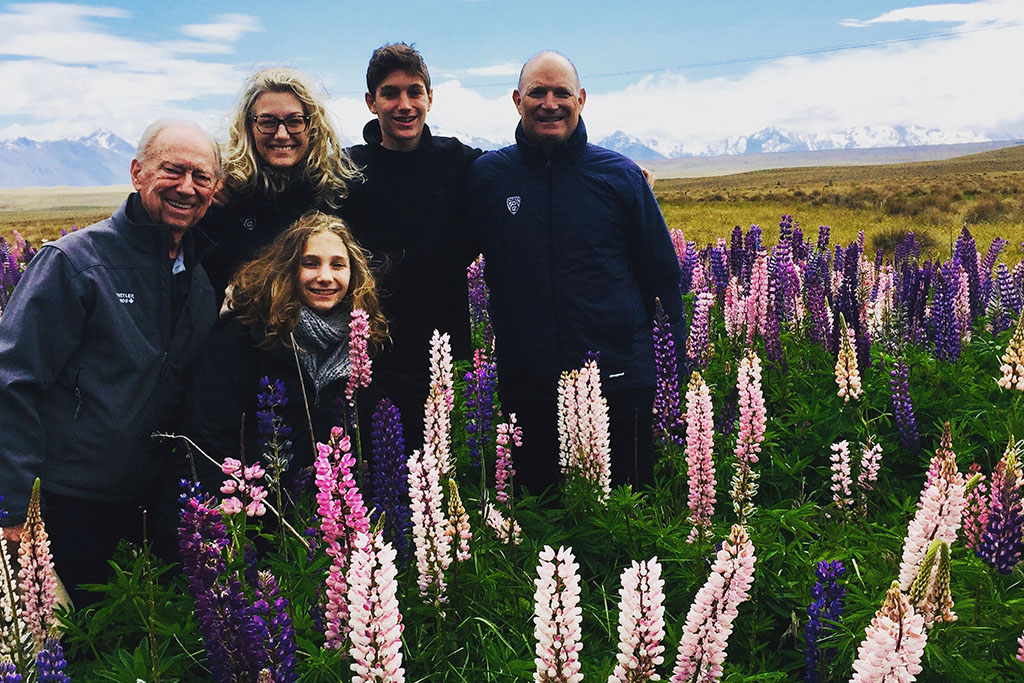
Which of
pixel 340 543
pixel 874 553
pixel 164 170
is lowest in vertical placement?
pixel 874 553

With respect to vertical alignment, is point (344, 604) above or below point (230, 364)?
below

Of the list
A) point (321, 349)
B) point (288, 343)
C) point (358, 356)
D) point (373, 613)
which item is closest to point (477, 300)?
point (321, 349)

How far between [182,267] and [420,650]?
2478 millimetres

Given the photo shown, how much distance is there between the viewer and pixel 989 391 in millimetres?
6934

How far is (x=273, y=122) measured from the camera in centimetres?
487

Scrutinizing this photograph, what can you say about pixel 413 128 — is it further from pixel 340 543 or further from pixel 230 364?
pixel 340 543

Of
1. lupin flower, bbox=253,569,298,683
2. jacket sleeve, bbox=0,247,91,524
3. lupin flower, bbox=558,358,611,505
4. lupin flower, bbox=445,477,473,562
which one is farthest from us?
lupin flower, bbox=558,358,611,505

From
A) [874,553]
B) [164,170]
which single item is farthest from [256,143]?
[874,553]

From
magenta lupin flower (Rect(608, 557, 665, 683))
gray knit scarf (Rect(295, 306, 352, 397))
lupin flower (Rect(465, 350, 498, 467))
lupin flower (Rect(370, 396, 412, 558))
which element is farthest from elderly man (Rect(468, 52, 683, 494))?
magenta lupin flower (Rect(608, 557, 665, 683))

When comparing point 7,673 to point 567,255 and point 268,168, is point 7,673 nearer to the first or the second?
point 268,168

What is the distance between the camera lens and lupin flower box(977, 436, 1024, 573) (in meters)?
3.62

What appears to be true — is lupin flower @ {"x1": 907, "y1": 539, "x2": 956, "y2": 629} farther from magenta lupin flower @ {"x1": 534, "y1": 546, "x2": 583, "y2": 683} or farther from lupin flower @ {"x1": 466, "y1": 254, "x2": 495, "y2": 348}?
lupin flower @ {"x1": 466, "y1": 254, "x2": 495, "y2": 348}

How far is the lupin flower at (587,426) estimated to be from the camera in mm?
4238

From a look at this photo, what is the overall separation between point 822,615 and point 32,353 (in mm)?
3718
